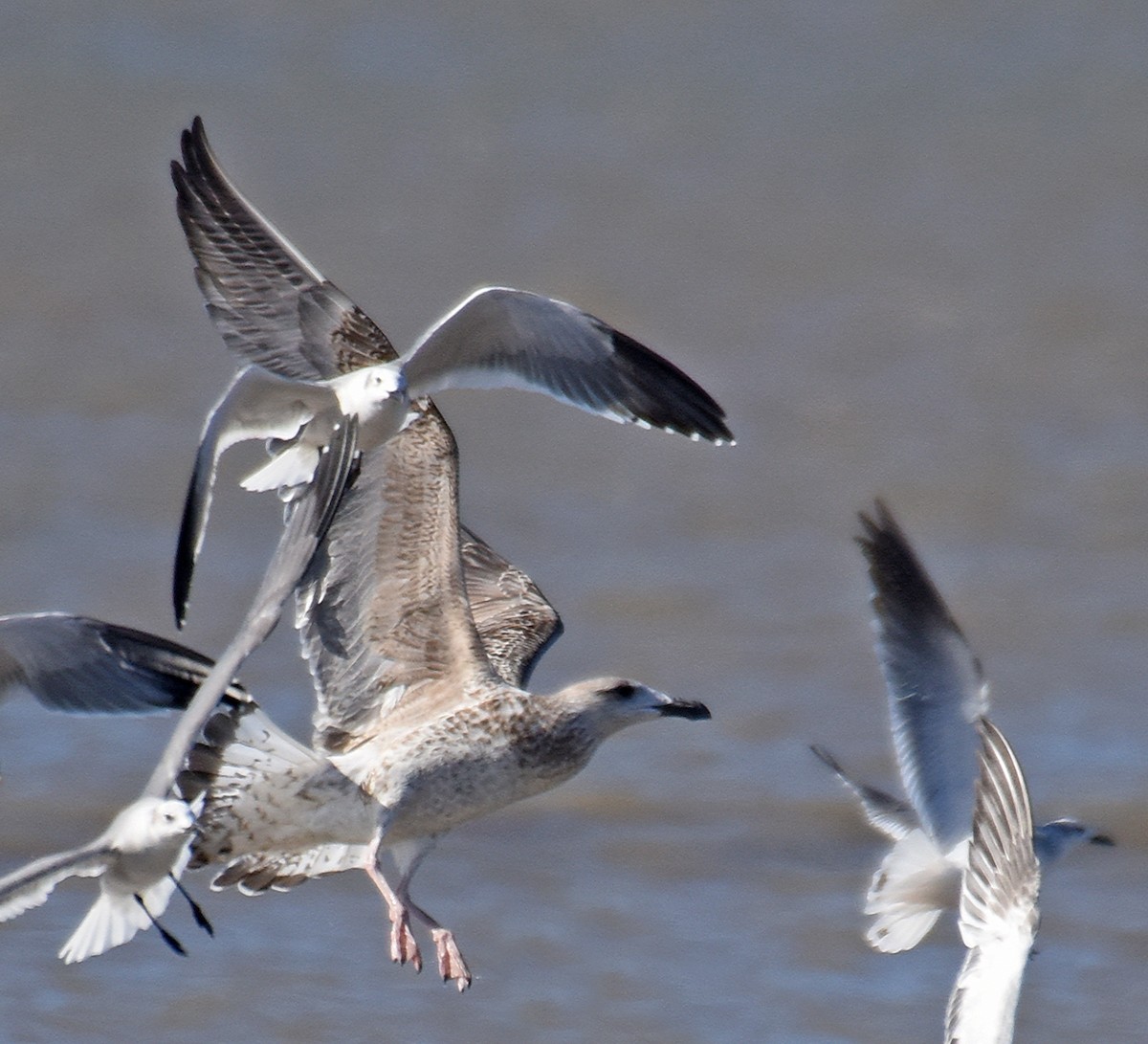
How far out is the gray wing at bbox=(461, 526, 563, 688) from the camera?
6832mm

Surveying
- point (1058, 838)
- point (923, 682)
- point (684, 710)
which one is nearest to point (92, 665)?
point (684, 710)

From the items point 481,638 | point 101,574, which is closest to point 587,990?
point 481,638

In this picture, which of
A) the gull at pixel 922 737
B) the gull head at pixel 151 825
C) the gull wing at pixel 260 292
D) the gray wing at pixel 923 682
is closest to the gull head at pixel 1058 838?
the gull at pixel 922 737

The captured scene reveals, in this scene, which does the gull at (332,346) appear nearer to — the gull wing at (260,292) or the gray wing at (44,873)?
the gull wing at (260,292)

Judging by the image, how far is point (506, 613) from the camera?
7094mm

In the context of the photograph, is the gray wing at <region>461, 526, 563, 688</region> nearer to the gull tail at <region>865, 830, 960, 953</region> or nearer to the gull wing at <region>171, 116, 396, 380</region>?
the gull wing at <region>171, 116, 396, 380</region>

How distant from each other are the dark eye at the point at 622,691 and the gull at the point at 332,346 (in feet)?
1.86

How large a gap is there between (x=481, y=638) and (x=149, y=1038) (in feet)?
3.92

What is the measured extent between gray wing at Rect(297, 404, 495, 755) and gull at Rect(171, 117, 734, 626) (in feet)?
0.48

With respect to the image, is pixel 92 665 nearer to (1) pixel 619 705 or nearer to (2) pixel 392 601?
(2) pixel 392 601

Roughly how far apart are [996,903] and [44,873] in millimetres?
1802

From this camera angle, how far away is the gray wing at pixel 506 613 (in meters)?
6.83

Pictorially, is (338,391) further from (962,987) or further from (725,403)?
(725,403)

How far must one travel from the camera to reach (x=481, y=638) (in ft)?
22.1
